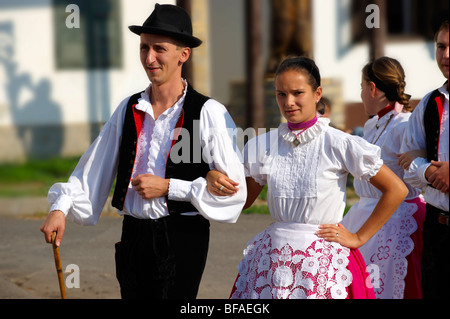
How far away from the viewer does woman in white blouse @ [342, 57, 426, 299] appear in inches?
165

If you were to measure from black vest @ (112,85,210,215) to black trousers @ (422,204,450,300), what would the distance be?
100 centimetres

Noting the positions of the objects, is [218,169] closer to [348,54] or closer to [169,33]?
[169,33]

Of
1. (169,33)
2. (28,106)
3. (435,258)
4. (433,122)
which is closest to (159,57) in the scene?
(169,33)

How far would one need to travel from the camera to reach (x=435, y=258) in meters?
3.42

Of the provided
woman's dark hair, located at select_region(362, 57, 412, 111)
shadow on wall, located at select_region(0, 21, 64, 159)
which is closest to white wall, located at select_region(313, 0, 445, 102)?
shadow on wall, located at select_region(0, 21, 64, 159)

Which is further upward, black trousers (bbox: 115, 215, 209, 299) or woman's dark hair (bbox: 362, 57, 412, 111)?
woman's dark hair (bbox: 362, 57, 412, 111)

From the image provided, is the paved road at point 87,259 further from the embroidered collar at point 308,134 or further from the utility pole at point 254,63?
the utility pole at point 254,63

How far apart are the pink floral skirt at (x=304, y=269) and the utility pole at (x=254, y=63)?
7.22 metres

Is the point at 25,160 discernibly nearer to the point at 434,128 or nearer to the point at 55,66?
the point at 55,66

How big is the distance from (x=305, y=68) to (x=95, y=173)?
102 centimetres

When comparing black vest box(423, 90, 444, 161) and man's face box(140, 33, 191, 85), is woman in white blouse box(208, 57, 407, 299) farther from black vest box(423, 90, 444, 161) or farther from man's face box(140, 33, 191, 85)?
man's face box(140, 33, 191, 85)

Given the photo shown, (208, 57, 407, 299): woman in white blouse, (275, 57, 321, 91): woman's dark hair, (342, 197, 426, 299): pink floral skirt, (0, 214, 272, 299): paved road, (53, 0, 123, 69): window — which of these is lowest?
(0, 214, 272, 299): paved road

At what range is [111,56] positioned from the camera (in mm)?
13508

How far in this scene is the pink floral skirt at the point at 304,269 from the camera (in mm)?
3230
